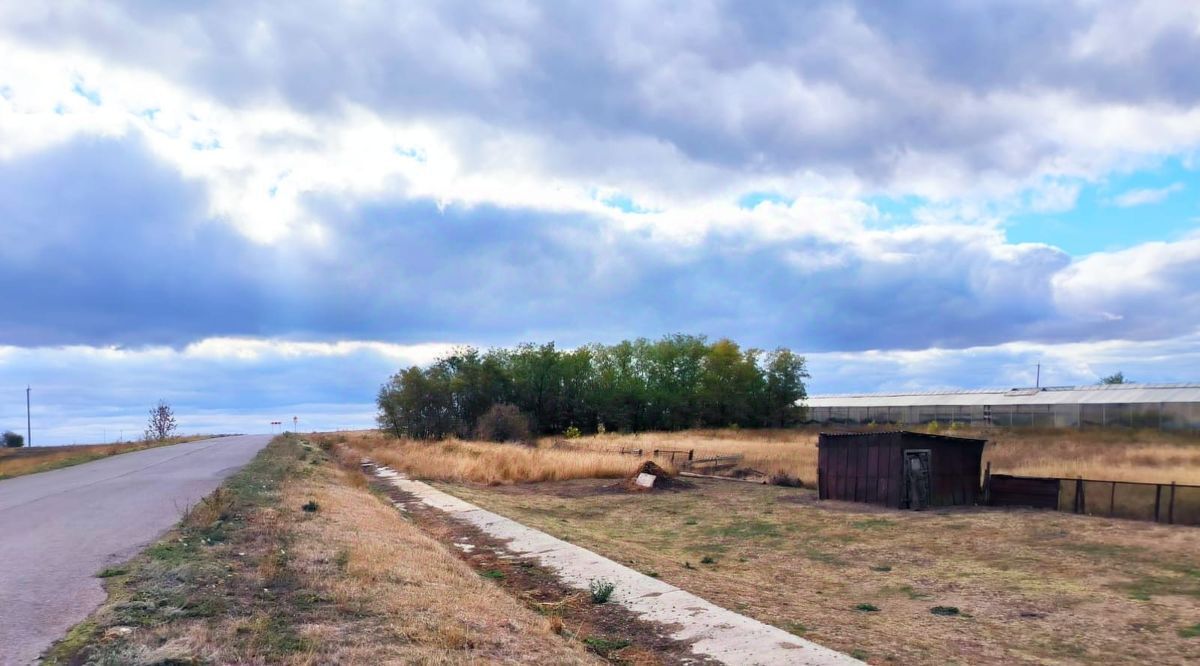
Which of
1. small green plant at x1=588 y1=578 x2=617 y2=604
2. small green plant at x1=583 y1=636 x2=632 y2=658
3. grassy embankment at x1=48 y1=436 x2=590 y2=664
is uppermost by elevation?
grassy embankment at x1=48 y1=436 x2=590 y2=664

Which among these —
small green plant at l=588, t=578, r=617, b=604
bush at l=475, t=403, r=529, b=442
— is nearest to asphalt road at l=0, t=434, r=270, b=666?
small green plant at l=588, t=578, r=617, b=604

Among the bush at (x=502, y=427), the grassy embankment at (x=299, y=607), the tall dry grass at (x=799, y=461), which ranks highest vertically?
the grassy embankment at (x=299, y=607)

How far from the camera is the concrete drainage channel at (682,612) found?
811 centimetres

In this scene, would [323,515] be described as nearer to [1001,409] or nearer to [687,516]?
[687,516]

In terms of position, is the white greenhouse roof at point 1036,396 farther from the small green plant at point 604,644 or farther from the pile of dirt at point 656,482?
the small green plant at point 604,644

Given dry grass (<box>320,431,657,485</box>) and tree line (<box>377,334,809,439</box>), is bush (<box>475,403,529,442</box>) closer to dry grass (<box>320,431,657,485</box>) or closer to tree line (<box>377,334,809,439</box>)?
tree line (<box>377,334,809,439</box>)

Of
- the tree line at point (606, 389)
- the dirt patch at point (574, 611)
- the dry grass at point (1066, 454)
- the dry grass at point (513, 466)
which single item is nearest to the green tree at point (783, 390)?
the tree line at point (606, 389)

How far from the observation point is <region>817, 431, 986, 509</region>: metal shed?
2555 cm

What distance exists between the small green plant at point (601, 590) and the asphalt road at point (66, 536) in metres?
5.62

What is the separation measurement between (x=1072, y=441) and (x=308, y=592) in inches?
2096

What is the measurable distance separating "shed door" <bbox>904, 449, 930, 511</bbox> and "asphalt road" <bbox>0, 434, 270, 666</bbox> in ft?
64.3

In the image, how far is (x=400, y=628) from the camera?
7328mm

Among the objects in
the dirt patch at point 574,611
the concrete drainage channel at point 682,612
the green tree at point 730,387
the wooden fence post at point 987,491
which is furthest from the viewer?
the green tree at point 730,387

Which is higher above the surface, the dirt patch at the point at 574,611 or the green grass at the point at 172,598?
the green grass at the point at 172,598
